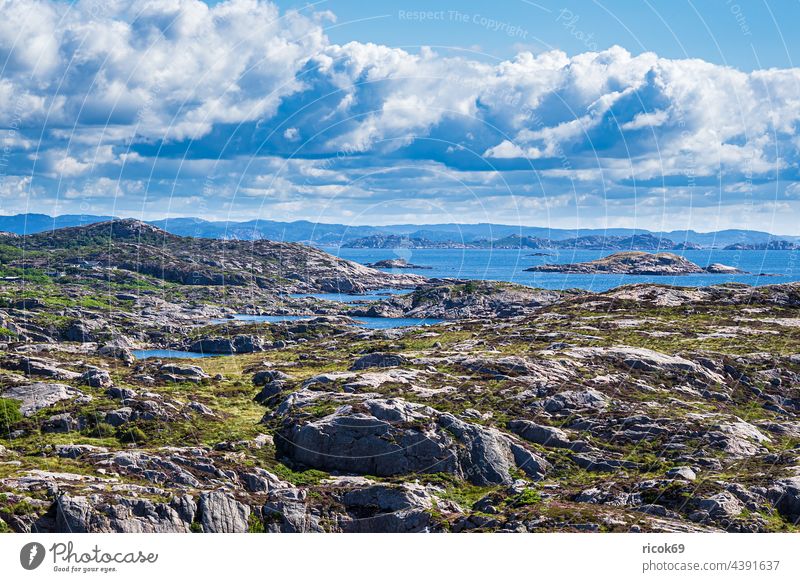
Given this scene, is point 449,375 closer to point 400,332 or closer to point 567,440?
point 567,440

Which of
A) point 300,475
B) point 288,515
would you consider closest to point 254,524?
point 288,515

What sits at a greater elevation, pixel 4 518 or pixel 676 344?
pixel 676 344

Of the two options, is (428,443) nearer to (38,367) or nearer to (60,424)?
(60,424)

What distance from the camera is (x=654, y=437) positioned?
67.6 metres

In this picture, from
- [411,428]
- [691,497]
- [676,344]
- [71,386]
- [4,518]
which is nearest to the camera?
[4,518]

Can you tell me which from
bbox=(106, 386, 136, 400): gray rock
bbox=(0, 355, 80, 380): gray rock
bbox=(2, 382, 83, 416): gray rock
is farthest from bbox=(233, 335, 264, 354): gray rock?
bbox=(2, 382, 83, 416): gray rock

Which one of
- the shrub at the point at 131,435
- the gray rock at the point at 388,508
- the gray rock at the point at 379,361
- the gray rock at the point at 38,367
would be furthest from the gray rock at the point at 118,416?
the gray rock at the point at 379,361

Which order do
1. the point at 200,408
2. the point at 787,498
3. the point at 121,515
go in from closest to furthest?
the point at 121,515 → the point at 787,498 → the point at 200,408

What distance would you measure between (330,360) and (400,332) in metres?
42.7

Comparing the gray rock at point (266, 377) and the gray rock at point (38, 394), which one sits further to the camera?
the gray rock at point (266, 377)

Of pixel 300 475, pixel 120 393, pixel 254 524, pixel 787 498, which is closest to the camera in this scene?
pixel 254 524

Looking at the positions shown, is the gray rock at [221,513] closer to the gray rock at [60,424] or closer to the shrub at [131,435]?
the shrub at [131,435]

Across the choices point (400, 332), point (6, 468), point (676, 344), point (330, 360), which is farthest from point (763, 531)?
point (400, 332)

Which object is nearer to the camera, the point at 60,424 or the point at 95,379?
the point at 60,424
